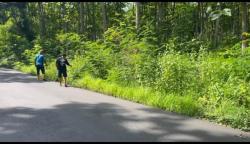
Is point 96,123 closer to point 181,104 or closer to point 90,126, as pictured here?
point 90,126

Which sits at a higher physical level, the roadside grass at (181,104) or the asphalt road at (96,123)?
the roadside grass at (181,104)

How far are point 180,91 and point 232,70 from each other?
7.42 ft

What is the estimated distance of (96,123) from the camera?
11.7m

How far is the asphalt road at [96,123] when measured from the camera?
10.0m

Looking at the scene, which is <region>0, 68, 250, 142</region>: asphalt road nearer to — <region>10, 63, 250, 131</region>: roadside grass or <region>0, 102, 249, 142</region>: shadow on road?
<region>0, 102, 249, 142</region>: shadow on road

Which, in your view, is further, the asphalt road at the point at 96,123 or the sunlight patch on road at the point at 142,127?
the sunlight patch on road at the point at 142,127

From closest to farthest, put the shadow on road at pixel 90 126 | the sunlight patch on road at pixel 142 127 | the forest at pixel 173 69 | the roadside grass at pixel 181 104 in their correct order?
1. the shadow on road at pixel 90 126
2. the sunlight patch on road at pixel 142 127
3. the roadside grass at pixel 181 104
4. the forest at pixel 173 69

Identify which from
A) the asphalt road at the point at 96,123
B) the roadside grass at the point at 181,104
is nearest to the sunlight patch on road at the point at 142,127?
the asphalt road at the point at 96,123

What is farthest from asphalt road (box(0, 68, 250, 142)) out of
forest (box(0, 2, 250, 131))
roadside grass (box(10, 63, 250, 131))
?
forest (box(0, 2, 250, 131))

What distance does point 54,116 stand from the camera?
12.8 metres

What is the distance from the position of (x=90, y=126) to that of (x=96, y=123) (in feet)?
1.33

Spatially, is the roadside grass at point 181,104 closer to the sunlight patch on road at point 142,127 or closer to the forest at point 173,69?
the forest at point 173,69

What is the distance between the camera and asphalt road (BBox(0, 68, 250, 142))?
10000mm

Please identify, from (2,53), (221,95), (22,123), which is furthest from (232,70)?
(2,53)
